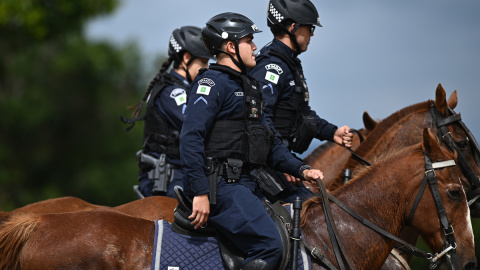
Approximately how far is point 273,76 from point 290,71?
308 mm

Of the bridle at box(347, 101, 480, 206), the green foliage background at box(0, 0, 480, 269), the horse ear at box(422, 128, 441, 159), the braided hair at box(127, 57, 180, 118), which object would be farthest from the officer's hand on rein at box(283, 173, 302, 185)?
the green foliage background at box(0, 0, 480, 269)

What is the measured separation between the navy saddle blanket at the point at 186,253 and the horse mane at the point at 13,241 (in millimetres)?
907

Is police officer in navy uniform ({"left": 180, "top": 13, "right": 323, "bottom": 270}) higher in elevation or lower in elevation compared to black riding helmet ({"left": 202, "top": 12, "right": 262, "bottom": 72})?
lower

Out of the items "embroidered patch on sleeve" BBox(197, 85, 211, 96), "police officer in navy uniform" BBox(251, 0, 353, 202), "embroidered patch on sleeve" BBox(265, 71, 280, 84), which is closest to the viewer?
"embroidered patch on sleeve" BBox(197, 85, 211, 96)

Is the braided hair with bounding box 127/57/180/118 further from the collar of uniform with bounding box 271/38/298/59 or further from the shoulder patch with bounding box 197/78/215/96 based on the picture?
the shoulder patch with bounding box 197/78/215/96

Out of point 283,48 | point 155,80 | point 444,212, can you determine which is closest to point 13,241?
point 444,212

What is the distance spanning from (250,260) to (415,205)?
4.27 ft

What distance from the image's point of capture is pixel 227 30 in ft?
18.1

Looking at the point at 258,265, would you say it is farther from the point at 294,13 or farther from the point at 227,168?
the point at 294,13

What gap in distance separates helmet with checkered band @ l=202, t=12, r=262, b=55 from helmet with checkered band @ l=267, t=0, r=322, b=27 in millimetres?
1540

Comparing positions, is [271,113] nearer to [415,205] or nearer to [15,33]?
[415,205]

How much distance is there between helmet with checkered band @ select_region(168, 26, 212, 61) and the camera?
8445 mm

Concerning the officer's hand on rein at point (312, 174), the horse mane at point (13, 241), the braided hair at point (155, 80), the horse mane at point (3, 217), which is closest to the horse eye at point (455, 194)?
the officer's hand on rein at point (312, 174)

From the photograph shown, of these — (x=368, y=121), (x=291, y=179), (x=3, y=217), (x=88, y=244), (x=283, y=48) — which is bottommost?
(x=3, y=217)
